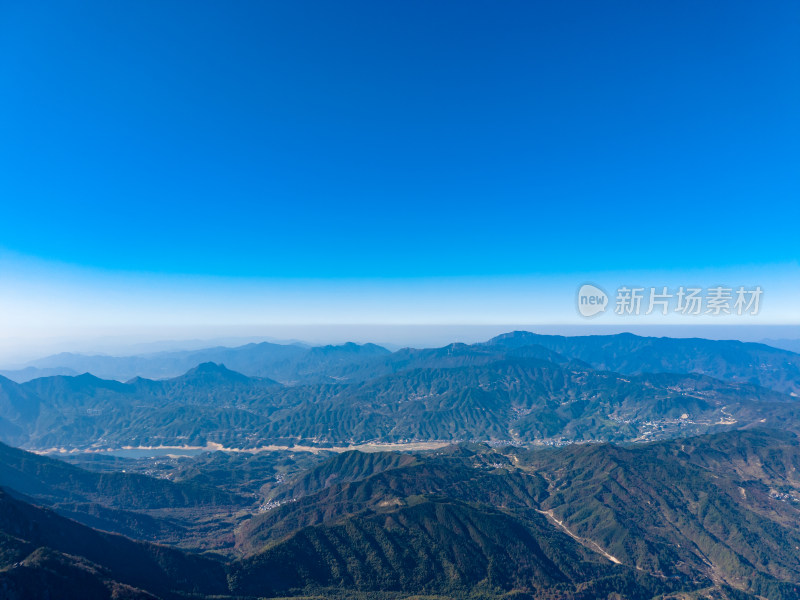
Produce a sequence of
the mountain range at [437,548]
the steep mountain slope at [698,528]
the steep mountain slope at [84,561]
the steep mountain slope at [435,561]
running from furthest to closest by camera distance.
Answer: the steep mountain slope at [698,528], the steep mountain slope at [435,561], the mountain range at [437,548], the steep mountain slope at [84,561]

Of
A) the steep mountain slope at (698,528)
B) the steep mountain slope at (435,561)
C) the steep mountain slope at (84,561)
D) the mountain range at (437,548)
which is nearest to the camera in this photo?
the steep mountain slope at (84,561)

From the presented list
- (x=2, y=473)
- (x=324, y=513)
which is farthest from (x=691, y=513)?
(x=2, y=473)

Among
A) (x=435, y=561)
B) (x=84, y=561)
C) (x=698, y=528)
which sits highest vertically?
(x=84, y=561)

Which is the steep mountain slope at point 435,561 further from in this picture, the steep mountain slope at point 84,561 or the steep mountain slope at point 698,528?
the steep mountain slope at point 698,528

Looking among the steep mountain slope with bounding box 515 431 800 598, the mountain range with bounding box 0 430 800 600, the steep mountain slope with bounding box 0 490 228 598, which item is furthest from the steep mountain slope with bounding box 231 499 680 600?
the steep mountain slope with bounding box 515 431 800 598

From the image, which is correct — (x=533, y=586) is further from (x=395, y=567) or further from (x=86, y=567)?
(x=86, y=567)

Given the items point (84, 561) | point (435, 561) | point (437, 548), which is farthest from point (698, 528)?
point (84, 561)

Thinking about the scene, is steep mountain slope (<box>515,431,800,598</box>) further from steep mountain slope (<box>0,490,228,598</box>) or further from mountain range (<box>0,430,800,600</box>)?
steep mountain slope (<box>0,490,228,598</box>)

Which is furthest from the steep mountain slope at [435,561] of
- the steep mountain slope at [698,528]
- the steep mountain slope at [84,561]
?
the steep mountain slope at [698,528]

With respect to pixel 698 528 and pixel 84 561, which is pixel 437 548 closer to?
pixel 84 561

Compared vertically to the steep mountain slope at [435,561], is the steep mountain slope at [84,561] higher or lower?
higher

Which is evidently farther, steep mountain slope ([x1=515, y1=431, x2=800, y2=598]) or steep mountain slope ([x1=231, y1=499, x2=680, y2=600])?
steep mountain slope ([x1=515, y1=431, x2=800, y2=598])
